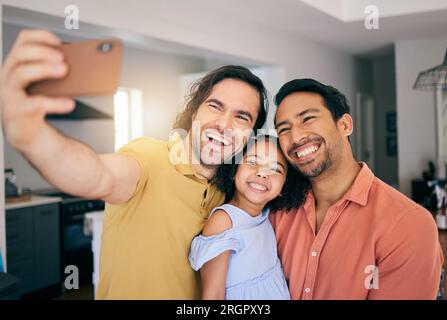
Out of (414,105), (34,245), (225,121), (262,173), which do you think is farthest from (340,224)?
(34,245)

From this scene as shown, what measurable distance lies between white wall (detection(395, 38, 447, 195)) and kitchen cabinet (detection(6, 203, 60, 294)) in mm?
2006

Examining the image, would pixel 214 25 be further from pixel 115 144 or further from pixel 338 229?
pixel 338 229

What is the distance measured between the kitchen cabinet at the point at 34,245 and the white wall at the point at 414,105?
2.01 meters

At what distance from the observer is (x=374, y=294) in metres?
0.73

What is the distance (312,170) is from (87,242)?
2373mm

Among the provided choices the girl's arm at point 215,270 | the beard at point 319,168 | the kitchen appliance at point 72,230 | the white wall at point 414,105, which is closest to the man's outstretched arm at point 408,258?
the beard at point 319,168

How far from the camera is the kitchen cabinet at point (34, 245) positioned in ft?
8.07

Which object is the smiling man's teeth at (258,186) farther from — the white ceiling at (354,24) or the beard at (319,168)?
the white ceiling at (354,24)

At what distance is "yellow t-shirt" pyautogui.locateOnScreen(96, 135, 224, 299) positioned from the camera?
692 millimetres

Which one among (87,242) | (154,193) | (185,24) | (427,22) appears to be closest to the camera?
(154,193)

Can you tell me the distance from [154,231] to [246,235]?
0.15 metres

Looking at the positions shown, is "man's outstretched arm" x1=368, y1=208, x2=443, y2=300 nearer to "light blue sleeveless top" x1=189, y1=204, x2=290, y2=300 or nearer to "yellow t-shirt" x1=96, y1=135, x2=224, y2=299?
"light blue sleeveless top" x1=189, y1=204, x2=290, y2=300

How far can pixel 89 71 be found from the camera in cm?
55

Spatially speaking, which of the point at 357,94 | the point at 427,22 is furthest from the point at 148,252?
the point at 427,22
